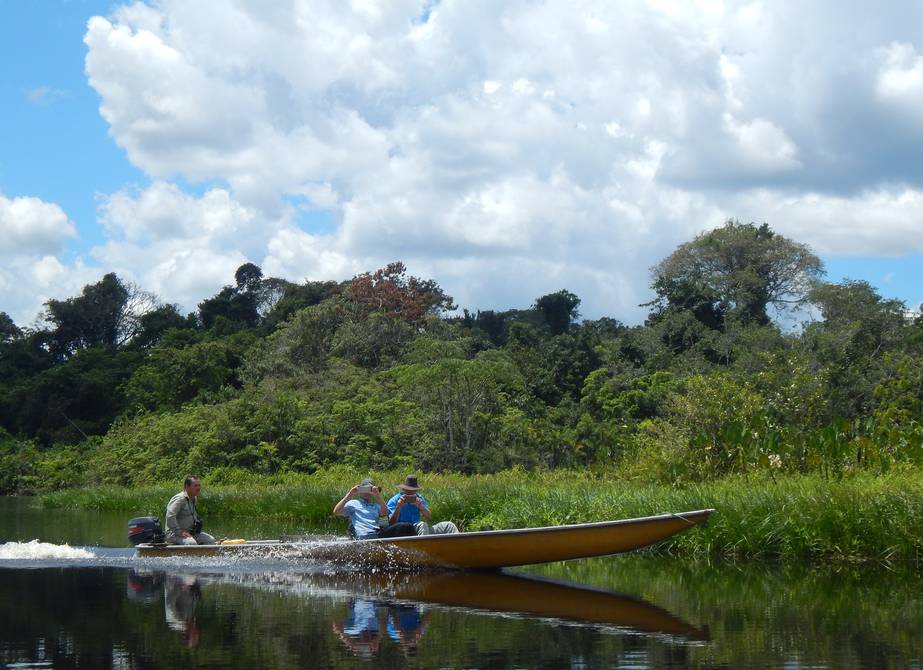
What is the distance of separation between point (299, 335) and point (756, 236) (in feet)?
58.0

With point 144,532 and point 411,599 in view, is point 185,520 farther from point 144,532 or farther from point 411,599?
point 411,599

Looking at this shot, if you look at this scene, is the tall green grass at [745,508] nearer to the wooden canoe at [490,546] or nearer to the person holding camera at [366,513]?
the wooden canoe at [490,546]

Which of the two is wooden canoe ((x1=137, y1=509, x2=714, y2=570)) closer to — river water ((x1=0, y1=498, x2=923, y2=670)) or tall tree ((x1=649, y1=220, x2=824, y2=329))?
river water ((x1=0, y1=498, x2=923, y2=670))

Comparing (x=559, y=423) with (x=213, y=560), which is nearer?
(x=213, y=560)

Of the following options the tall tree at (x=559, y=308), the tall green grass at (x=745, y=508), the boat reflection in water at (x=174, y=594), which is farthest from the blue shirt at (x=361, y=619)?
the tall tree at (x=559, y=308)

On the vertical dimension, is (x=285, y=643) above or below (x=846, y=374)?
below

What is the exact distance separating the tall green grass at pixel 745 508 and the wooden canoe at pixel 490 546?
1767 millimetres

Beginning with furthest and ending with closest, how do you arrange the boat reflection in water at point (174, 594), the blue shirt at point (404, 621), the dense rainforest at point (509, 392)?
the dense rainforest at point (509, 392), the boat reflection in water at point (174, 594), the blue shirt at point (404, 621)

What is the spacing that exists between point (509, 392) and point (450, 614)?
21441 mm

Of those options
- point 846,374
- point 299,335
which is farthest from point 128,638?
point 299,335

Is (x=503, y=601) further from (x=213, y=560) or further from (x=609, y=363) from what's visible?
(x=609, y=363)

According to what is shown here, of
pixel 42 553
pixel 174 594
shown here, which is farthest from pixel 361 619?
pixel 42 553

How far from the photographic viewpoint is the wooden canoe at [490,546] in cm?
→ 1102

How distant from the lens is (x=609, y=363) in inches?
1281
